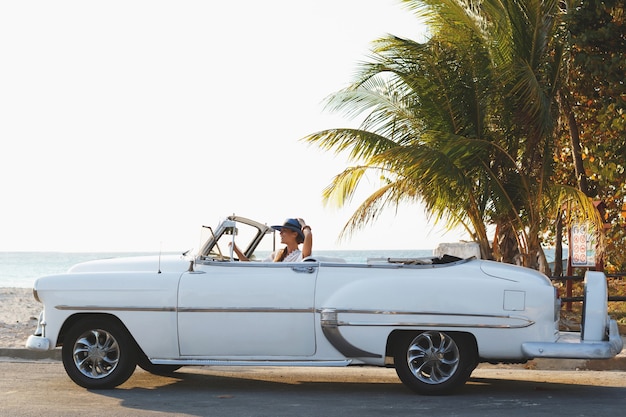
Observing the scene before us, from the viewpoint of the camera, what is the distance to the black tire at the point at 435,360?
858 cm

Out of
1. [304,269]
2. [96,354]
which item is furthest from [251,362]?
[96,354]

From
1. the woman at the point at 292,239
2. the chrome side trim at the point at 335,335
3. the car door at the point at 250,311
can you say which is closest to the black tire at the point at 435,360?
the chrome side trim at the point at 335,335

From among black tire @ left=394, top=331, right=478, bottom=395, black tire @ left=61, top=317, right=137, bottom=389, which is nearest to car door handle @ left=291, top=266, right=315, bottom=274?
black tire @ left=394, top=331, right=478, bottom=395

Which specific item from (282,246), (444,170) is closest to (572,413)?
(282,246)

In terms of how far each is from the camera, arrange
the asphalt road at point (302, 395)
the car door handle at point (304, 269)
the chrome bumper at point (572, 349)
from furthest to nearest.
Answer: the car door handle at point (304, 269) < the chrome bumper at point (572, 349) < the asphalt road at point (302, 395)

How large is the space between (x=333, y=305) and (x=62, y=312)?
8.46 feet

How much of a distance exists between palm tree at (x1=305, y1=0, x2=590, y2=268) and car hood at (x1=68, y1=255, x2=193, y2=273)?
689 cm

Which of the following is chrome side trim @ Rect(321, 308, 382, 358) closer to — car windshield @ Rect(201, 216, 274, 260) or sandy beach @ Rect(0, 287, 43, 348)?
car windshield @ Rect(201, 216, 274, 260)

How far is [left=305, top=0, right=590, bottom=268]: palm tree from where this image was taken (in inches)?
631

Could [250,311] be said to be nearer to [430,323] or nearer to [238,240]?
[238,240]

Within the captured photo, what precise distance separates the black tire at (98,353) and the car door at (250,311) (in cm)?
59

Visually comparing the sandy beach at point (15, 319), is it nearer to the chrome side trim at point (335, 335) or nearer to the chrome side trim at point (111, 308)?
the chrome side trim at point (111, 308)

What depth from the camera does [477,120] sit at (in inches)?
645

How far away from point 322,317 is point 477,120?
8.56 metres
